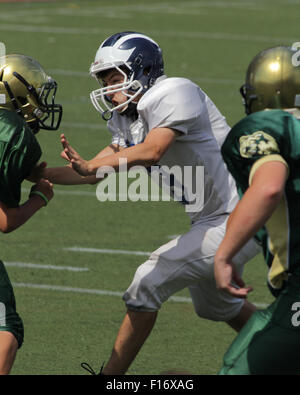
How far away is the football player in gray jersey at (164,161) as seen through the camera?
452cm

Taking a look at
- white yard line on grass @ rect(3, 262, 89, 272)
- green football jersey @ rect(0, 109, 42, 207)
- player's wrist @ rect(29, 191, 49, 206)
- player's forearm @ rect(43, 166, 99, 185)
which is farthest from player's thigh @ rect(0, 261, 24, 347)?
white yard line on grass @ rect(3, 262, 89, 272)

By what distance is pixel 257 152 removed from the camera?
11.6 ft

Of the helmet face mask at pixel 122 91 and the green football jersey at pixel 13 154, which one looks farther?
the helmet face mask at pixel 122 91

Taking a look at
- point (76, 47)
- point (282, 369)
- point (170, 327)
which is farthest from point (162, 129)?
point (76, 47)

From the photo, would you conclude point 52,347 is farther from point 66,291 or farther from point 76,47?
point 76,47

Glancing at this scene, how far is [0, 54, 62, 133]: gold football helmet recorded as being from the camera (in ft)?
15.4

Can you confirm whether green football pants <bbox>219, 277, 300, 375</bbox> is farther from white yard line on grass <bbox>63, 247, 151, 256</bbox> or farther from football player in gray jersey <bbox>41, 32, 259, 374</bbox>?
white yard line on grass <bbox>63, 247, 151, 256</bbox>

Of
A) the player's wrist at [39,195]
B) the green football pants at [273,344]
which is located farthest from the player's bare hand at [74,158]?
the green football pants at [273,344]

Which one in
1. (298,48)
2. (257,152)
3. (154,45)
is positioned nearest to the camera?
(257,152)

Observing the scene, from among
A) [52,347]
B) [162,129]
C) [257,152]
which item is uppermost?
[257,152]

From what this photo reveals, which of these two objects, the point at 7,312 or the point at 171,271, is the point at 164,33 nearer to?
the point at 171,271

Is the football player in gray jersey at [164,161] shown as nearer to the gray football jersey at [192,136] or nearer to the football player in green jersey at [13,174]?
the gray football jersey at [192,136]

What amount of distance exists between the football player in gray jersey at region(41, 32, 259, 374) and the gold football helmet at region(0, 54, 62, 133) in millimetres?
274

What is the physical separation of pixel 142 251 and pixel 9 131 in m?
3.13
